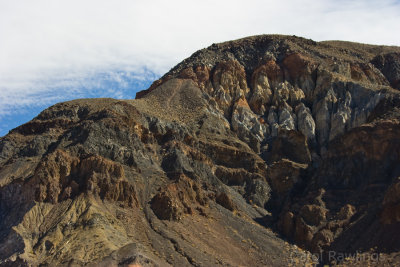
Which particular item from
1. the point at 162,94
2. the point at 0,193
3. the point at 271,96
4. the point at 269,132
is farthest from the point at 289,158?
the point at 0,193

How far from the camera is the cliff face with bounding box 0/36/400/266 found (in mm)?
77494

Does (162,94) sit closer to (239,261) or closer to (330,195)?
(330,195)

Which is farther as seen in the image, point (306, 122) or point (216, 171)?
point (306, 122)

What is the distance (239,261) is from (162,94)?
57052 millimetres

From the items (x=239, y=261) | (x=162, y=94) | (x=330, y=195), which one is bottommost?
(x=239, y=261)

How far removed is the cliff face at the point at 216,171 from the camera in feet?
254

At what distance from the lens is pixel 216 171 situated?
10688 centimetres

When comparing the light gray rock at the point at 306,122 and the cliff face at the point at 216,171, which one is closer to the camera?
the cliff face at the point at 216,171

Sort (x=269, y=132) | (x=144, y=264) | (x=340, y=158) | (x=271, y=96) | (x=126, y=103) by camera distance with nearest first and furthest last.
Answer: (x=144, y=264) < (x=340, y=158) < (x=126, y=103) < (x=269, y=132) < (x=271, y=96)

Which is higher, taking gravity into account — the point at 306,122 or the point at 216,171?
the point at 306,122

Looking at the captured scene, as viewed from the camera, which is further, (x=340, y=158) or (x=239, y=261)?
(x=340, y=158)

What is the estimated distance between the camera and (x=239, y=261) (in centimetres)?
7969

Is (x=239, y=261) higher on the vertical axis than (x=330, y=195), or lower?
lower

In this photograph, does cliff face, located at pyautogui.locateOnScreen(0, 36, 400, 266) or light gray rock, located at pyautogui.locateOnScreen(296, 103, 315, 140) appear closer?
cliff face, located at pyautogui.locateOnScreen(0, 36, 400, 266)
